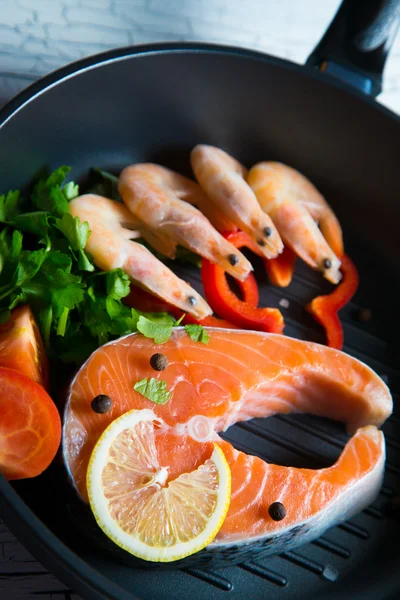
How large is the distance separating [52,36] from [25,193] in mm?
788

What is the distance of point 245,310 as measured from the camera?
2.16m

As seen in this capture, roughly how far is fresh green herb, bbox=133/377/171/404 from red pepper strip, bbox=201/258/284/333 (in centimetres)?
44

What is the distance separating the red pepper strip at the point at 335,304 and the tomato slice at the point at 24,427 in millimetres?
1113

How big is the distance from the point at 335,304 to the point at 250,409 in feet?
1.86

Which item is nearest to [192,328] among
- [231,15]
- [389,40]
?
[389,40]

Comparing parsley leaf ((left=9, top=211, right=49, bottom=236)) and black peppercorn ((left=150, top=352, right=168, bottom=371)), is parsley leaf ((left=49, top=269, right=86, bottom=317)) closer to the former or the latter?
parsley leaf ((left=9, top=211, right=49, bottom=236))

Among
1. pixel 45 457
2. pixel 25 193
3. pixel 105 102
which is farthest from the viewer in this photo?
pixel 105 102

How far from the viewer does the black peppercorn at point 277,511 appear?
1.74 metres

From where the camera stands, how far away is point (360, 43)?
2.22 meters

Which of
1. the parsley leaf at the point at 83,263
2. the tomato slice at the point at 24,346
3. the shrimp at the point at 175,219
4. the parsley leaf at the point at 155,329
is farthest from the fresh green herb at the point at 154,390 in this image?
the shrimp at the point at 175,219

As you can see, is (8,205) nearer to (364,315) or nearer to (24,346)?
(24,346)

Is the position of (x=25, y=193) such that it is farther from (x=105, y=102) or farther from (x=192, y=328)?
(x=192, y=328)

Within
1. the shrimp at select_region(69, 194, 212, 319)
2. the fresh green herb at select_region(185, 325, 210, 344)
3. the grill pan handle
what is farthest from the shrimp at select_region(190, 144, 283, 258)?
the grill pan handle

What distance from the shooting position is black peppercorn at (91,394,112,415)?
5.62ft
